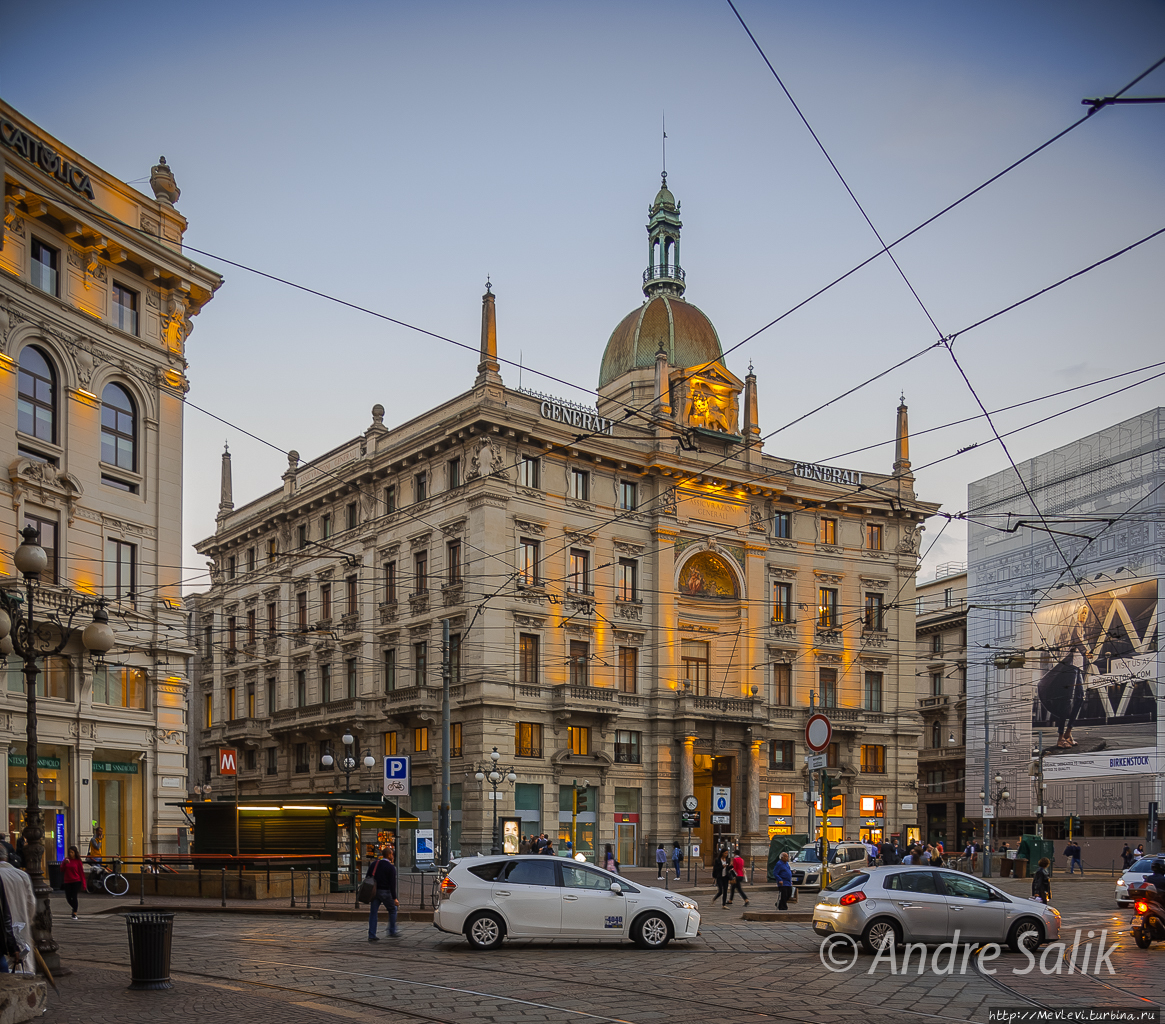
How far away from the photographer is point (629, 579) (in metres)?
53.0

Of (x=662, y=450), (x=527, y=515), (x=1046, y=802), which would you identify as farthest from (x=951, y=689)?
(x=527, y=515)

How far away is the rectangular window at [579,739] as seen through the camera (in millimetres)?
49562

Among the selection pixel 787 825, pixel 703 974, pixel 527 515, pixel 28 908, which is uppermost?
pixel 527 515

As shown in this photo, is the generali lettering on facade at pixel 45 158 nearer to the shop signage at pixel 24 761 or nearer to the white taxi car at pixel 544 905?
the shop signage at pixel 24 761

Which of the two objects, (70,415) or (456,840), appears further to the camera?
(456,840)

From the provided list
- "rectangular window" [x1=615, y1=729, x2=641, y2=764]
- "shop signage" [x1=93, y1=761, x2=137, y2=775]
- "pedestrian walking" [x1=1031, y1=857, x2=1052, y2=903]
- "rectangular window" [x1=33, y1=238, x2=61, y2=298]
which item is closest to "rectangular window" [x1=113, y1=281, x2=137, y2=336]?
"rectangular window" [x1=33, y1=238, x2=61, y2=298]

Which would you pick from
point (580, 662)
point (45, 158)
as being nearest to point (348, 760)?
point (580, 662)

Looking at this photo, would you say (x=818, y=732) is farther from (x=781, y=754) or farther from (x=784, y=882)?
(x=781, y=754)

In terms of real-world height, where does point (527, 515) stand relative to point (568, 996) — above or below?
above

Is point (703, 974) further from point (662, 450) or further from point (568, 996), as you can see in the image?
point (662, 450)

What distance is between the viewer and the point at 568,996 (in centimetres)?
1311

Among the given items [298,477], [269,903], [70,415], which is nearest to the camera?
[269,903]

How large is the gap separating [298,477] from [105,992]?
49371 millimetres

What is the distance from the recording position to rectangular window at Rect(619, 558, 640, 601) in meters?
52.7
